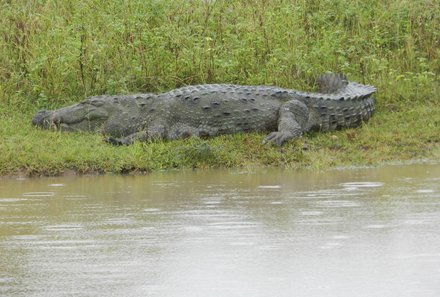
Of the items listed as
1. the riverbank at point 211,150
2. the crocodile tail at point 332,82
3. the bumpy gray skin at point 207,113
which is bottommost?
the riverbank at point 211,150

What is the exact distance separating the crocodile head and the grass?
0.18m

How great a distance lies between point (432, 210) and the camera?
6781mm

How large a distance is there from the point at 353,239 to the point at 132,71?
247 inches

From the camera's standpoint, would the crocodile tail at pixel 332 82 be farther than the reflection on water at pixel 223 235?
Yes

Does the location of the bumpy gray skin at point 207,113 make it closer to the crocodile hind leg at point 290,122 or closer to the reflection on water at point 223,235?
the crocodile hind leg at point 290,122

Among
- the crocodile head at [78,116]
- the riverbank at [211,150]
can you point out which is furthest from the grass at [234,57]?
the crocodile head at [78,116]

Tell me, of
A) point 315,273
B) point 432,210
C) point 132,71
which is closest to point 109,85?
point 132,71

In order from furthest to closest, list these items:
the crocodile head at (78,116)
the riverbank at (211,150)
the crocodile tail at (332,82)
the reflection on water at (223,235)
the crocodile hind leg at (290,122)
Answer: the crocodile tail at (332,82), the crocodile head at (78,116), the crocodile hind leg at (290,122), the riverbank at (211,150), the reflection on water at (223,235)

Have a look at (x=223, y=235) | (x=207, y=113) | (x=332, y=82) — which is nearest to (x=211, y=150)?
(x=207, y=113)

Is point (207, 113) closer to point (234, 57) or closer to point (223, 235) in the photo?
point (234, 57)

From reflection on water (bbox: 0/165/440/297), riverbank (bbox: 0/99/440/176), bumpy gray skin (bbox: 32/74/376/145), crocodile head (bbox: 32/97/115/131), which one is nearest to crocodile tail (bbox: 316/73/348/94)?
bumpy gray skin (bbox: 32/74/376/145)

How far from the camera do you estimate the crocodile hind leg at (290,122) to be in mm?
10250

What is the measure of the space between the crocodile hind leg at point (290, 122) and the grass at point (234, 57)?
11 centimetres

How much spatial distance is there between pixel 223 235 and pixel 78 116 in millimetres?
4853
